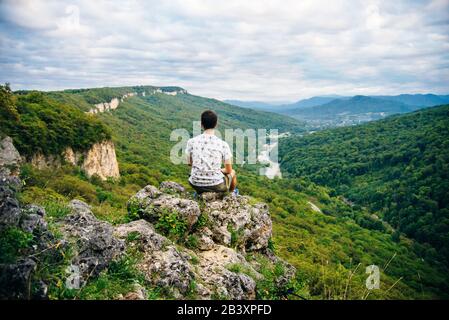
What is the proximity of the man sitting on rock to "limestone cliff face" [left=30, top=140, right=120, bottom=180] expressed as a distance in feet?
105

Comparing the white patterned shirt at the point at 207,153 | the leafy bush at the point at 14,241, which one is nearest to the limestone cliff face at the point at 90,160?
the white patterned shirt at the point at 207,153

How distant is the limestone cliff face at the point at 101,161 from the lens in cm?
4391

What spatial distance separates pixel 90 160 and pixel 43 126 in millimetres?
8784

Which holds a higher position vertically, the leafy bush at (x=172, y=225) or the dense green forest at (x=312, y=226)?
the leafy bush at (x=172, y=225)

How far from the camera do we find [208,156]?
8.14m

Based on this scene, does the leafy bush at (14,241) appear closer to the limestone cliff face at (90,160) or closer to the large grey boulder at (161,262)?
the large grey boulder at (161,262)

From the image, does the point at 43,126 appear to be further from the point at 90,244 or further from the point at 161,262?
the point at 161,262

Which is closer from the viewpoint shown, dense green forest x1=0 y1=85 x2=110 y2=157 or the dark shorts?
the dark shorts

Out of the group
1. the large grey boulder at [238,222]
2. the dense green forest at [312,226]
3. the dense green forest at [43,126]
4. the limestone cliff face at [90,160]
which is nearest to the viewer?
the large grey boulder at [238,222]

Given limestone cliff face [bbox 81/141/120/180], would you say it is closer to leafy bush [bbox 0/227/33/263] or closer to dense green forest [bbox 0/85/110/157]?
dense green forest [bbox 0/85/110/157]

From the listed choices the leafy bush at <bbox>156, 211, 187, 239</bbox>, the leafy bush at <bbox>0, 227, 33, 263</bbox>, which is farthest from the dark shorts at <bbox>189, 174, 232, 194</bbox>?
the leafy bush at <bbox>0, 227, 33, 263</bbox>

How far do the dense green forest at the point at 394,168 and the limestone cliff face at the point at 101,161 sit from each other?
64.5 metres

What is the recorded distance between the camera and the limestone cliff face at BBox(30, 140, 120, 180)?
36269mm

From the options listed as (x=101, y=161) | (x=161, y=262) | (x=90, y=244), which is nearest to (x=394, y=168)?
(x=101, y=161)
